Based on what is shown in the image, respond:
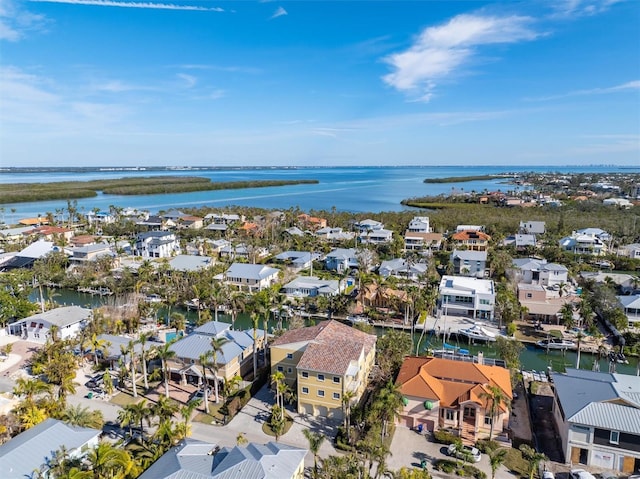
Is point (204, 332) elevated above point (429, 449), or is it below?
above

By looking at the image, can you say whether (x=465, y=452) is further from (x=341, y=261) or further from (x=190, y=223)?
(x=190, y=223)

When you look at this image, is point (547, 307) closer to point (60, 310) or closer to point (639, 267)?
point (639, 267)

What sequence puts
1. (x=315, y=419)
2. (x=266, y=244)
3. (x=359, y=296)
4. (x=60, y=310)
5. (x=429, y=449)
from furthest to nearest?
(x=266, y=244)
(x=359, y=296)
(x=60, y=310)
(x=315, y=419)
(x=429, y=449)

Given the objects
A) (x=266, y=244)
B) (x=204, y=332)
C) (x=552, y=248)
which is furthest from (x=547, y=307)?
(x=266, y=244)

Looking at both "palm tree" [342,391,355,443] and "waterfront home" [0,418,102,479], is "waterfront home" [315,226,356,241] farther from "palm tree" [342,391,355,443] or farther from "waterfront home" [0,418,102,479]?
"waterfront home" [0,418,102,479]

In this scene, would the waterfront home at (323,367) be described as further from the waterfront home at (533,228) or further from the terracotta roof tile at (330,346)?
the waterfront home at (533,228)

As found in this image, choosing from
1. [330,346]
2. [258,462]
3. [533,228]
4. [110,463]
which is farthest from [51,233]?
[533,228]
